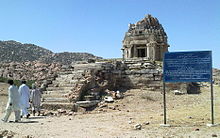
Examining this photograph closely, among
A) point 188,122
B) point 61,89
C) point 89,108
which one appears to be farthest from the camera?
point 61,89

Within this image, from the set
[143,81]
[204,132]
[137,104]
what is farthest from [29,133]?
[143,81]

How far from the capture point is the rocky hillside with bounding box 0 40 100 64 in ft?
179

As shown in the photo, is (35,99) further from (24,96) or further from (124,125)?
(124,125)

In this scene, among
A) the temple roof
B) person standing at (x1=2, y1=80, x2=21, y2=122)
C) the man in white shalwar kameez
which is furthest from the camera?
the temple roof

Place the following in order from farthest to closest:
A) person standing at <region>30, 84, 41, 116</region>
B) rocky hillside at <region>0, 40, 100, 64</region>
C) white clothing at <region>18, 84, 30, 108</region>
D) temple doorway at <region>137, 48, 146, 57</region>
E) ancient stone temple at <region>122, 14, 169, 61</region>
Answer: rocky hillside at <region>0, 40, 100, 64</region>, temple doorway at <region>137, 48, 146, 57</region>, ancient stone temple at <region>122, 14, 169, 61</region>, person standing at <region>30, 84, 41, 116</region>, white clothing at <region>18, 84, 30, 108</region>

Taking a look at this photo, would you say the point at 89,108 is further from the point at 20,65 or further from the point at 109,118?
the point at 20,65

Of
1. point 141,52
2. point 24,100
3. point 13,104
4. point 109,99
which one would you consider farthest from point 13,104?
point 141,52

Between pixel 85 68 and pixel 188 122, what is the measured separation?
8.76 meters

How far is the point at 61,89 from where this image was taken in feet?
48.1

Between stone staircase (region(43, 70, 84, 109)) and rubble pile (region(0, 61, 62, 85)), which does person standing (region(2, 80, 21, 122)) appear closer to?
stone staircase (region(43, 70, 84, 109))

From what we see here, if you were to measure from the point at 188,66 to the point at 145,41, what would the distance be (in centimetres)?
1690

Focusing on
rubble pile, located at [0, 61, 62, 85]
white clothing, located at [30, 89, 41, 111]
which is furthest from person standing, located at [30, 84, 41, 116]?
rubble pile, located at [0, 61, 62, 85]

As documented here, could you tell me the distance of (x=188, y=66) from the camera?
873cm

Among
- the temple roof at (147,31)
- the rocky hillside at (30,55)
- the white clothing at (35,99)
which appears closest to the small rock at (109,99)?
the white clothing at (35,99)
